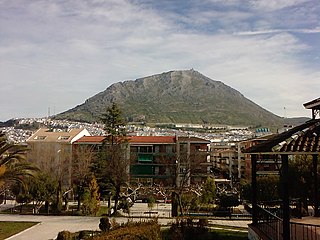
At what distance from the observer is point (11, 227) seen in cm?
2056

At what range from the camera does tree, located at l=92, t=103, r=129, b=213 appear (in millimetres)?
29578

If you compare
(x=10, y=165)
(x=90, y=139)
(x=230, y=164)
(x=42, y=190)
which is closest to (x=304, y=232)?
(x=10, y=165)

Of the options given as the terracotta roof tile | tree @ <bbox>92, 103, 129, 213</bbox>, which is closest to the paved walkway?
tree @ <bbox>92, 103, 129, 213</bbox>

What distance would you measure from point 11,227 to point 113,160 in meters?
10.9

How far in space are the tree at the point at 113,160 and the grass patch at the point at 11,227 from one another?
7116mm

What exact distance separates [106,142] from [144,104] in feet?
446

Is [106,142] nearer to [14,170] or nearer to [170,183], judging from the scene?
[170,183]

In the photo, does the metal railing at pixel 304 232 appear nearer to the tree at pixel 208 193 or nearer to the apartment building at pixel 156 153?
the tree at pixel 208 193

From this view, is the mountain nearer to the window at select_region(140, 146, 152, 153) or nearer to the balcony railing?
the window at select_region(140, 146, 152, 153)

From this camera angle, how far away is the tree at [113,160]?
97.0ft

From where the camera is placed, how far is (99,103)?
17975 centimetres

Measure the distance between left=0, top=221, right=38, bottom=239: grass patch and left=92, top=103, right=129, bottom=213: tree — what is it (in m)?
7.12

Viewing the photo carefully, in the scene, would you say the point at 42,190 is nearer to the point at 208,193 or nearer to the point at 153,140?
the point at 208,193

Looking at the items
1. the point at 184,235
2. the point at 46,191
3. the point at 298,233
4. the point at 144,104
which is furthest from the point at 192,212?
the point at 144,104
